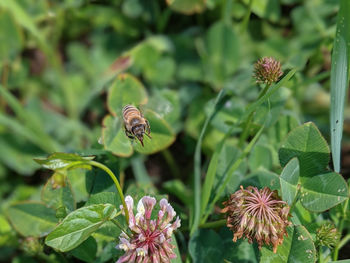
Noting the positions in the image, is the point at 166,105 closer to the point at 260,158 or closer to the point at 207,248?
the point at 260,158

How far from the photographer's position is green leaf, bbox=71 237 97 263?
150cm

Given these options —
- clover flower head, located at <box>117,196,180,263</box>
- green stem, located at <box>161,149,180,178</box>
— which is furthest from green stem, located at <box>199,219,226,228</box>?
green stem, located at <box>161,149,180,178</box>

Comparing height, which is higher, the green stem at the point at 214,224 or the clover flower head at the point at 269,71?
the clover flower head at the point at 269,71

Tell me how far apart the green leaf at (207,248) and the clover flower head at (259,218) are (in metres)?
0.30

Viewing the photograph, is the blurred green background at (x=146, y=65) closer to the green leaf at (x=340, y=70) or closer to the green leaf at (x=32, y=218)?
the green leaf at (x=32, y=218)

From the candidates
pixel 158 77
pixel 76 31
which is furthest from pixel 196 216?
pixel 76 31

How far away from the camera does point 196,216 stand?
5.41 ft

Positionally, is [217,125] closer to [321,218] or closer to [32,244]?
[321,218]

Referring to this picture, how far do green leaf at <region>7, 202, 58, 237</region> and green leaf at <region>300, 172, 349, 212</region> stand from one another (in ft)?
3.07

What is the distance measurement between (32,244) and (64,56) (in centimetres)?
164

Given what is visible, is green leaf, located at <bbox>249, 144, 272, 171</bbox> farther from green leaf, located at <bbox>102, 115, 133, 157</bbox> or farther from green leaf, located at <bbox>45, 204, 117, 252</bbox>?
green leaf, located at <bbox>45, 204, 117, 252</bbox>

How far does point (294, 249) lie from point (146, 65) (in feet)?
4.87

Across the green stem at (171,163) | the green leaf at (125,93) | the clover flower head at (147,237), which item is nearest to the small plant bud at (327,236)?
the clover flower head at (147,237)

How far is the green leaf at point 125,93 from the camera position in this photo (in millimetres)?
1957
